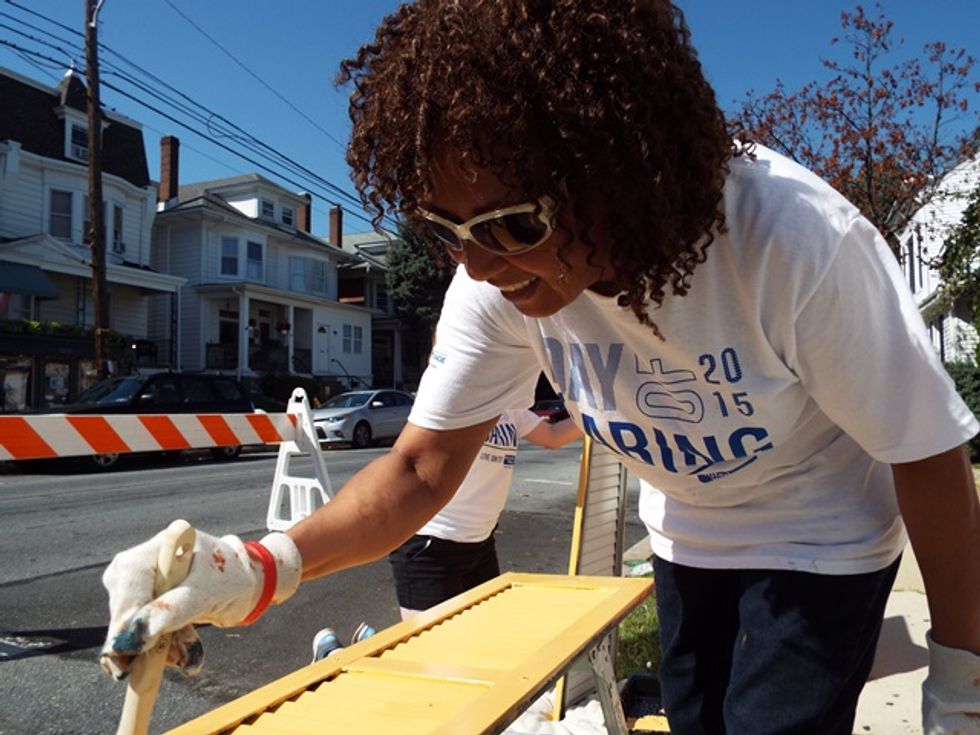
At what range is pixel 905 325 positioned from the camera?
127 centimetres

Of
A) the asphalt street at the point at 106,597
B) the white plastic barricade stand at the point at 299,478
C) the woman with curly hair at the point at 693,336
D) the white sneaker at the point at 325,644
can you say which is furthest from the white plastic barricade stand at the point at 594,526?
the white plastic barricade stand at the point at 299,478

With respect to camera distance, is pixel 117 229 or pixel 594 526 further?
pixel 117 229

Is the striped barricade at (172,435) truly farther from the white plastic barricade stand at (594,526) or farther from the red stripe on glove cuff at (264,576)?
the red stripe on glove cuff at (264,576)

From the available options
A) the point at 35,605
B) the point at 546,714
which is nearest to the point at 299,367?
the point at 35,605

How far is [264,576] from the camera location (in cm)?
140

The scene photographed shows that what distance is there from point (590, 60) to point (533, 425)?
2794 mm

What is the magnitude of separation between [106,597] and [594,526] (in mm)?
3291

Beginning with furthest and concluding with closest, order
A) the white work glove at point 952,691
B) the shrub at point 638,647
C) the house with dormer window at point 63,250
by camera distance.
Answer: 1. the house with dormer window at point 63,250
2. the shrub at point 638,647
3. the white work glove at point 952,691

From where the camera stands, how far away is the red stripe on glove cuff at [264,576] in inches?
54.8

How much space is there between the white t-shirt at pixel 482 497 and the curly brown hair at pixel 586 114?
6.08ft

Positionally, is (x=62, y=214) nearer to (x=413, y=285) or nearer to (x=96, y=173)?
(x=96, y=173)

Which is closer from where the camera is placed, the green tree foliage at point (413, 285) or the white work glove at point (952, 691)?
the white work glove at point (952, 691)

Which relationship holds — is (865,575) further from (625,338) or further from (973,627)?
(625,338)

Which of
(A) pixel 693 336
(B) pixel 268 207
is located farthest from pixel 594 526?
(B) pixel 268 207
